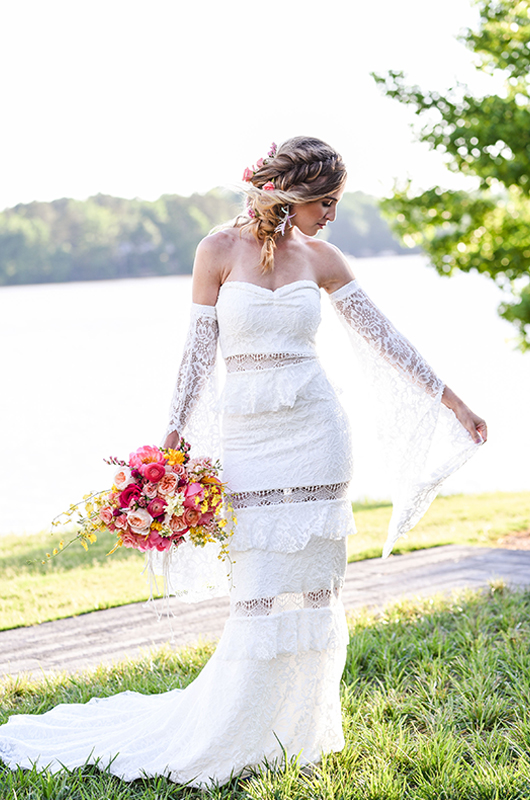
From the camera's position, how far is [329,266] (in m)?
3.66

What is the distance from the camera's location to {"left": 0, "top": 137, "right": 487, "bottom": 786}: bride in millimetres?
3355

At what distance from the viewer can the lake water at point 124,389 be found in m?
13.9

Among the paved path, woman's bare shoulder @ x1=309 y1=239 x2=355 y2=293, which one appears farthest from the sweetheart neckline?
the paved path

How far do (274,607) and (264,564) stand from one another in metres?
0.18

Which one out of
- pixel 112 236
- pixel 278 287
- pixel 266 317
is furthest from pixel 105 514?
pixel 112 236

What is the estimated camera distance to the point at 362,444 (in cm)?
1568

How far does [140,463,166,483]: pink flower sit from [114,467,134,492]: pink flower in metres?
0.05

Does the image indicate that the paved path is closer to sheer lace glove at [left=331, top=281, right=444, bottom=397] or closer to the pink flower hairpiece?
sheer lace glove at [left=331, top=281, right=444, bottom=397]

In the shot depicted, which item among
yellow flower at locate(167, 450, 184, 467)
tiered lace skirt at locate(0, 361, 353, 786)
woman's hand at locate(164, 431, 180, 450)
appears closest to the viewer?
yellow flower at locate(167, 450, 184, 467)

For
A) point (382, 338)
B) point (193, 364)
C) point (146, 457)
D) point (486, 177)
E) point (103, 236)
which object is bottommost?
point (146, 457)

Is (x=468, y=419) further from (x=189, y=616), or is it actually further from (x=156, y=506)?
(x=189, y=616)

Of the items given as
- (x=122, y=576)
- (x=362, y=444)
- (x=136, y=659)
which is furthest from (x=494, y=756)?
(x=362, y=444)

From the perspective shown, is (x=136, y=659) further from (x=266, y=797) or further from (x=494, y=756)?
(x=494, y=756)

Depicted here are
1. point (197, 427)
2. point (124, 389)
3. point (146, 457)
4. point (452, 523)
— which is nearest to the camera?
point (146, 457)
